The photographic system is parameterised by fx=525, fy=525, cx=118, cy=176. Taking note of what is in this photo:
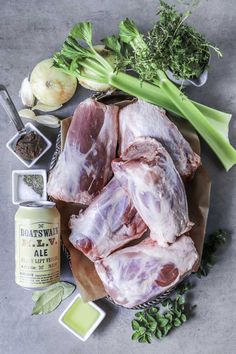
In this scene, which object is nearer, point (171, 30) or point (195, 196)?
point (171, 30)

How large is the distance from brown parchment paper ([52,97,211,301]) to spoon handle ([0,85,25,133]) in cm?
15

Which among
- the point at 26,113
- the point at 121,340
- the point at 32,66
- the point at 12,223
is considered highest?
the point at 32,66

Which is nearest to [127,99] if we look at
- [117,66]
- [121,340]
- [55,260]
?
[117,66]

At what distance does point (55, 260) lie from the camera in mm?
1585

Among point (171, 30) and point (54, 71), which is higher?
point (171, 30)

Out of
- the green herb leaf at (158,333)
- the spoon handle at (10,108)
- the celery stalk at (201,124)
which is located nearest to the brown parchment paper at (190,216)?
the celery stalk at (201,124)

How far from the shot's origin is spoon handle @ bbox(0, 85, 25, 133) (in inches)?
64.7

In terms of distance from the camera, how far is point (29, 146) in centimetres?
167

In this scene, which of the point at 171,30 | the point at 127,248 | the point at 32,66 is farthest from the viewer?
the point at 32,66

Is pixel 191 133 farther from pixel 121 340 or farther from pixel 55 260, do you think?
pixel 121 340

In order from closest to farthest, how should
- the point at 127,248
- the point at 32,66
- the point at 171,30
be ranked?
the point at 171,30, the point at 127,248, the point at 32,66

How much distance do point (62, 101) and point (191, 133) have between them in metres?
0.43

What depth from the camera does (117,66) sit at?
5.14 feet

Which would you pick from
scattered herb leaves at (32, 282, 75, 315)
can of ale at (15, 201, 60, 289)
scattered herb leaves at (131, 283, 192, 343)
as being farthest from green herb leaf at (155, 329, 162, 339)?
can of ale at (15, 201, 60, 289)
